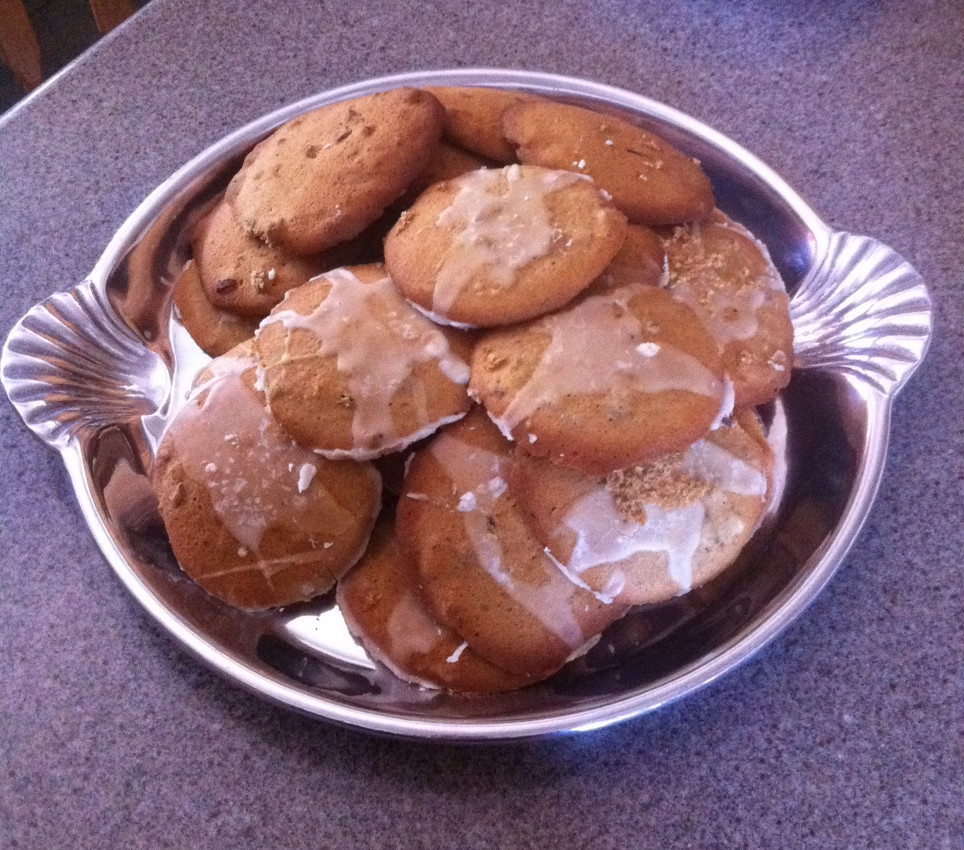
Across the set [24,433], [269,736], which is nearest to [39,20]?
[24,433]

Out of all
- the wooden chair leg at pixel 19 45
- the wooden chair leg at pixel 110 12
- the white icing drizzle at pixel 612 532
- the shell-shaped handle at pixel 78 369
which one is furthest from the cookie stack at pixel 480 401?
the wooden chair leg at pixel 19 45

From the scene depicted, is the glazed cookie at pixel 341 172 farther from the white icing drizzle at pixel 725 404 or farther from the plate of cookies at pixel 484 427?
the white icing drizzle at pixel 725 404

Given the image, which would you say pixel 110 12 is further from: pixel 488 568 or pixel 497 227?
pixel 488 568

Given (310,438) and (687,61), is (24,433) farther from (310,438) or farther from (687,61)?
(687,61)

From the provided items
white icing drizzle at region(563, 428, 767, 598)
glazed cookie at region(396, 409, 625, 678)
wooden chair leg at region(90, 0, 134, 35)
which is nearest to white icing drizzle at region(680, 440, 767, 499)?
white icing drizzle at region(563, 428, 767, 598)

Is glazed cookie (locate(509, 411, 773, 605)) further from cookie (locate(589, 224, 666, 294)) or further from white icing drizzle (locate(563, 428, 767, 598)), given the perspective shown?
cookie (locate(589, 224, 666, 294))
